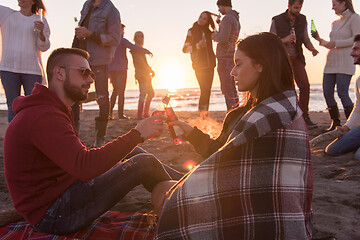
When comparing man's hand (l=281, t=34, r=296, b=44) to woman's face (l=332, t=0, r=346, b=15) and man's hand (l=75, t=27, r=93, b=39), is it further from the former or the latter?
man's hand (l=75, t=27, r=93, b=39)

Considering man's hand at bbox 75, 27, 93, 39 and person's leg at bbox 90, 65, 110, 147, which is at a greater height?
man's hand at bbox 75, 27, 93, 39

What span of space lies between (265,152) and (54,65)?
167 centimetres

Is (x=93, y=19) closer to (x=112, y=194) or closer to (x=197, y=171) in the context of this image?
(x=112, y=194)

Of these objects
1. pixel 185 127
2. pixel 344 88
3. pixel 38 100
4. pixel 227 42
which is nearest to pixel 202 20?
pixel 227 42

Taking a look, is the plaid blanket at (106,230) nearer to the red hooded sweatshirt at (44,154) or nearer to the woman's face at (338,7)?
the red hooded sweatshirt at (44,154)

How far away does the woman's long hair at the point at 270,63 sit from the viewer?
1.98 m

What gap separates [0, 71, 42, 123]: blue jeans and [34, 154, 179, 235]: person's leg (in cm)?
273

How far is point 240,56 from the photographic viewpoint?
7.07 ft

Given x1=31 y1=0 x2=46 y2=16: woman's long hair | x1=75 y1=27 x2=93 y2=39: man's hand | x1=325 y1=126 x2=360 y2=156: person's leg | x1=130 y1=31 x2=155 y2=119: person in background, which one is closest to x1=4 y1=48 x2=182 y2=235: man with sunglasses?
x1=75 y1=27 x2=93 y2=39: man's hand

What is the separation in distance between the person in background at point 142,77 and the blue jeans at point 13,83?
487 centimetres

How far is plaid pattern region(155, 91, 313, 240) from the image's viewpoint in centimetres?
182

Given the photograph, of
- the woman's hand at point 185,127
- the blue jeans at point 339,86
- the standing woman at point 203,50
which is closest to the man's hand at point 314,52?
the blue jeans at point 339,86

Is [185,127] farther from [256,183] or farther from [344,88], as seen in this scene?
[344,88]

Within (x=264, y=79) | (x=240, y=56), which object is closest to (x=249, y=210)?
(x=264, y=79)
